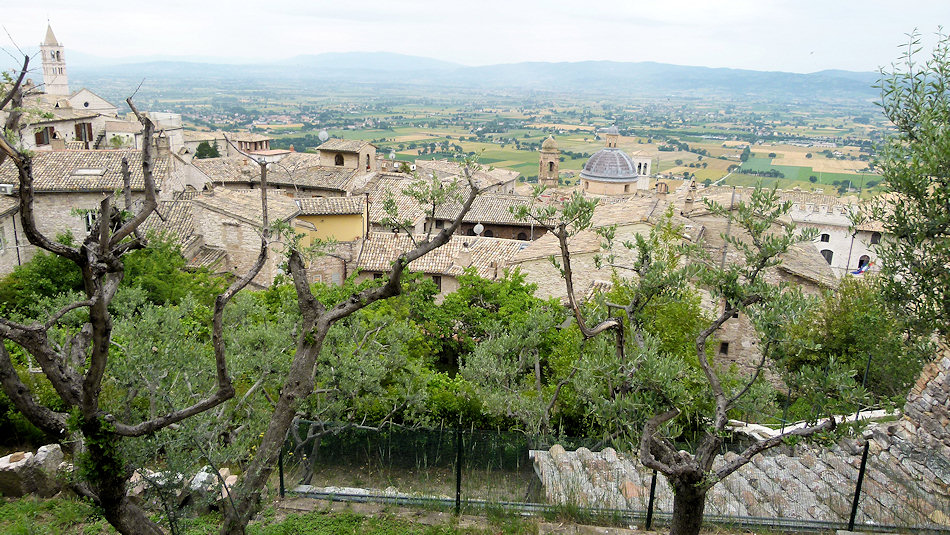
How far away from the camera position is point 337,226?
111 ft

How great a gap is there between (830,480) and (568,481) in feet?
14.6

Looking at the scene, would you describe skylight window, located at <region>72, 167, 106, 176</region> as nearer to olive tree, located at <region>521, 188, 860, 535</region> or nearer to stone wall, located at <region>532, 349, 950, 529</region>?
stone wall, located at <region>532, 349, 950, 529</region>

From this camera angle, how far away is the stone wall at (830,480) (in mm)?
9859

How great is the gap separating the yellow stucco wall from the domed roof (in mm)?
33257

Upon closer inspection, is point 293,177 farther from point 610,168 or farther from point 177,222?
point 610,168

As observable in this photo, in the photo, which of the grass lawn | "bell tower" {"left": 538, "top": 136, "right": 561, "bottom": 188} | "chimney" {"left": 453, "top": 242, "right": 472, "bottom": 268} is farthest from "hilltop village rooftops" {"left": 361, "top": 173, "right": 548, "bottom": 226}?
the grass lawn

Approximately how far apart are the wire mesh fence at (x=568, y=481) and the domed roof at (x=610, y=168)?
2035 inches

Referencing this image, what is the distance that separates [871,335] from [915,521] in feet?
40.6

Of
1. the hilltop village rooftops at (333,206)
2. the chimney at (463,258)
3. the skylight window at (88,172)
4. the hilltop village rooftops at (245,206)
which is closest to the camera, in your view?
the hilltop village rooftops at (245,206)

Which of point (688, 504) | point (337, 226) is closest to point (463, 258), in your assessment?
point (337, 226)

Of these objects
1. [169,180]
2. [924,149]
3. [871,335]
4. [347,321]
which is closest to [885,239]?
[924,149]

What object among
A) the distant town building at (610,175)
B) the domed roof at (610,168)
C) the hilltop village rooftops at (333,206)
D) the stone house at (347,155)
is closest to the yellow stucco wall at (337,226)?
the hilltop village rooftops at (333,206)

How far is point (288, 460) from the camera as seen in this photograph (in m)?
11.8

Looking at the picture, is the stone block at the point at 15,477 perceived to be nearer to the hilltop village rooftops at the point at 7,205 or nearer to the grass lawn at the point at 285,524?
the grass lawn at the point at 285,524
